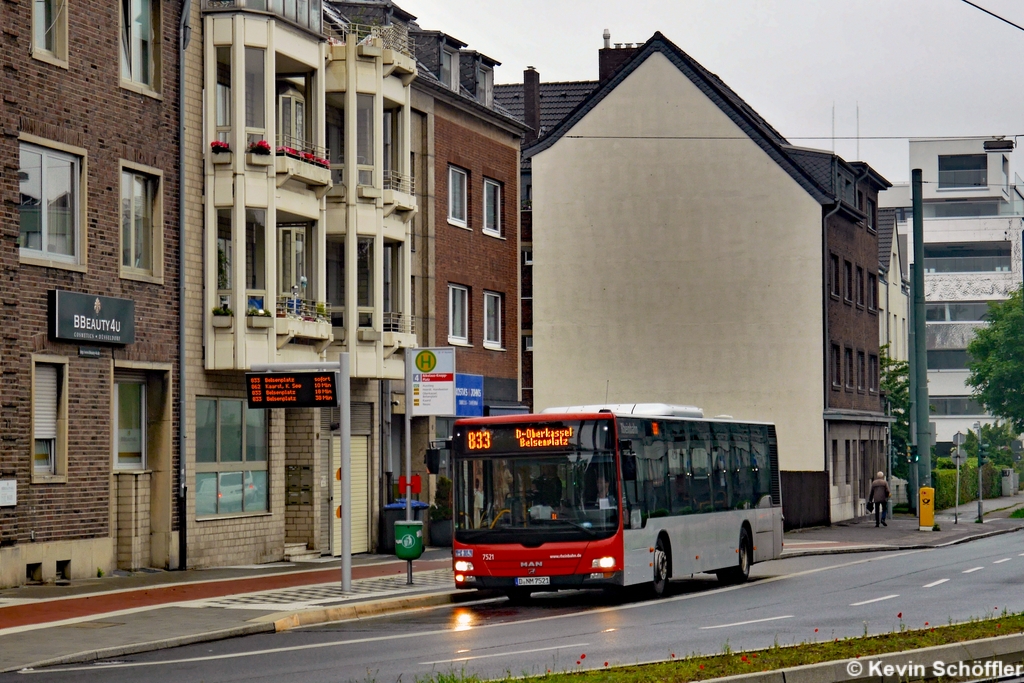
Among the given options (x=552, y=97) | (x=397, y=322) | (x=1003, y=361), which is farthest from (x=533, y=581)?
(x=1003, y=361)

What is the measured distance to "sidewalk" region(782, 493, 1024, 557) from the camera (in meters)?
39.0

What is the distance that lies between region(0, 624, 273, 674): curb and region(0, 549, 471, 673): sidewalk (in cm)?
1

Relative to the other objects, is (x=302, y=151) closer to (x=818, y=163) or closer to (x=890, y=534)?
(x=890, y=534)

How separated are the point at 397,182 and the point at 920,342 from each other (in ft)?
61.3

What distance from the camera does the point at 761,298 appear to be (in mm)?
51969

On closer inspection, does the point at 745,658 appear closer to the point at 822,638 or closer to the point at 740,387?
the point at 822,638

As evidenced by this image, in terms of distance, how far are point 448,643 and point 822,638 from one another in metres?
Answer: 3.96

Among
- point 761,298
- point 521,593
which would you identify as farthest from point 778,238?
point 521,593

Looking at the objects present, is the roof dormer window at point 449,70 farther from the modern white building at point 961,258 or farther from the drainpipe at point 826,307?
the modern white building at point 961,258

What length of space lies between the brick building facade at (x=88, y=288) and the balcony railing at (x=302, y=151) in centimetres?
252

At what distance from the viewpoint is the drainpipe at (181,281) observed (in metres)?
26.9

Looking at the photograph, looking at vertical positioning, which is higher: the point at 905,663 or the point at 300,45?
the point at 300,45

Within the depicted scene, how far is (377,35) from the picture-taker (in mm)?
33281

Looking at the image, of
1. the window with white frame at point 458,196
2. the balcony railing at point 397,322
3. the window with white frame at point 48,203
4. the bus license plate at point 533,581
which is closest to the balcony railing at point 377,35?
the window with white frame at point 458,196
